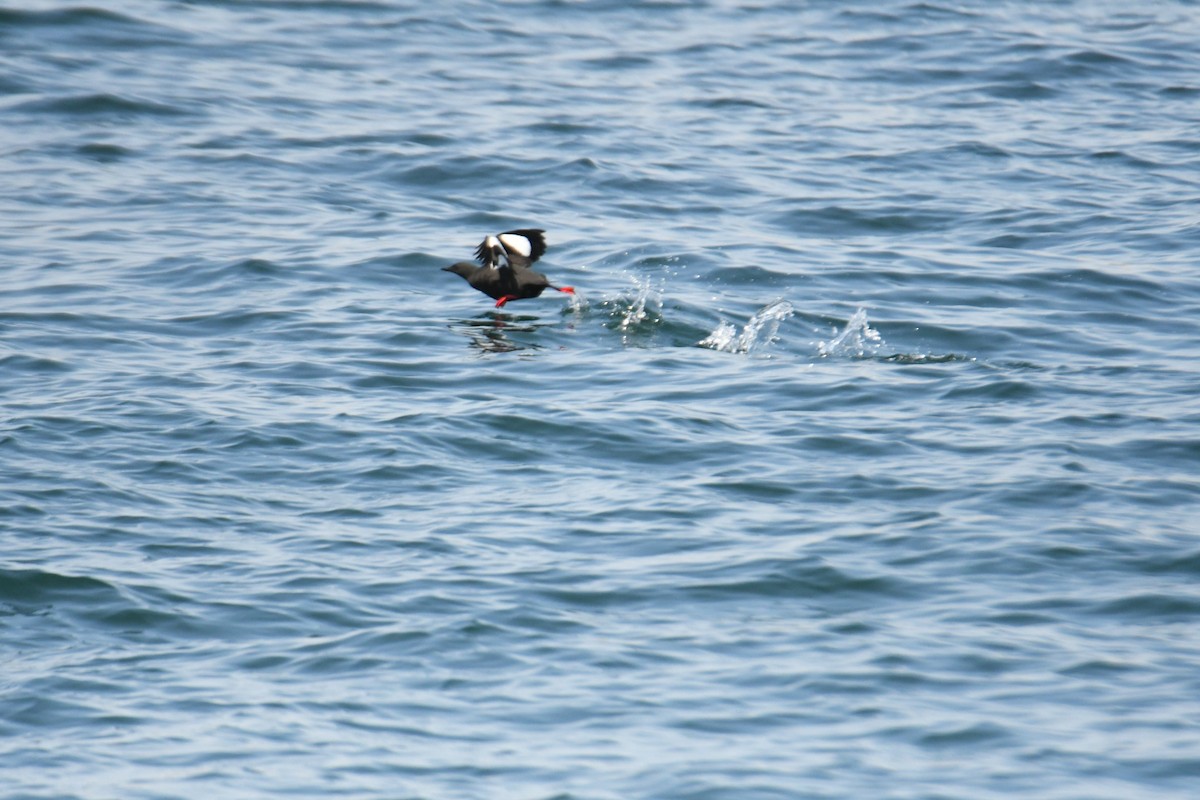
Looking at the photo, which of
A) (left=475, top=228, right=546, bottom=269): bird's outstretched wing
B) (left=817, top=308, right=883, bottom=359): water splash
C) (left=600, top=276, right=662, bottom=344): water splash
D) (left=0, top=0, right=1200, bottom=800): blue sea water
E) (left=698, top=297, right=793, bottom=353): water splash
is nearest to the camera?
(left=0, top=0, right=1200, bottom=800): blue sea water

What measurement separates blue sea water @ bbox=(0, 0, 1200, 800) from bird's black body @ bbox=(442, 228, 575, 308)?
36cm

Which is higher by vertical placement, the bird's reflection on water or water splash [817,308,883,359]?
water splash [817,308,883,359]

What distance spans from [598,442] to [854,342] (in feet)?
10.2

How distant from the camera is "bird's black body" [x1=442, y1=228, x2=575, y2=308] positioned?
42.3 ft

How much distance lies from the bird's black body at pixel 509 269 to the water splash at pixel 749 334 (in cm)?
131

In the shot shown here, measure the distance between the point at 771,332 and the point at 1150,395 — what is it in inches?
123

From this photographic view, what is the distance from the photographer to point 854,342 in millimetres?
12367

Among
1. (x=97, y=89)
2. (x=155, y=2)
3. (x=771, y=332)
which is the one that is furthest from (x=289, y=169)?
(x=155, y=2)

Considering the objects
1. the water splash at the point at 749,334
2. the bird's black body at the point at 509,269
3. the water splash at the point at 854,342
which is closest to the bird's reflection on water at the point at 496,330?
the bird's black body at the point at 509,269

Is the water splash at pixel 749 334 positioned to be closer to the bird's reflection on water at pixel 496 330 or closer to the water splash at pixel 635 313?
the water splash at pixel 635 313

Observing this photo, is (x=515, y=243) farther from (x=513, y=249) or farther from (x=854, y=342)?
(x=854, y=342)

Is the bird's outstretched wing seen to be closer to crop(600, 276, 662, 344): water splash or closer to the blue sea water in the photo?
the blue sea water

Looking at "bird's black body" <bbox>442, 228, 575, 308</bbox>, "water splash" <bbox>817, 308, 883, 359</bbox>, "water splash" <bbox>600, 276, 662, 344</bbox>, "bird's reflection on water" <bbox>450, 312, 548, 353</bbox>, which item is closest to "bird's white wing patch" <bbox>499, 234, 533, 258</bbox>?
"bird's black body" <bbox>442, 228, 575, 308</bbox>

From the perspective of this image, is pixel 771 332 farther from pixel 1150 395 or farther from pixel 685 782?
pixel 685 782
